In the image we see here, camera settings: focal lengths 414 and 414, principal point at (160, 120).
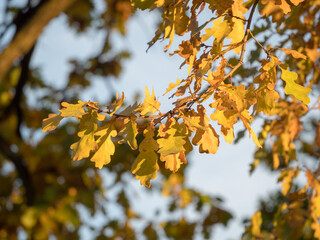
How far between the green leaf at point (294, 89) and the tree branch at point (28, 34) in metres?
2.27

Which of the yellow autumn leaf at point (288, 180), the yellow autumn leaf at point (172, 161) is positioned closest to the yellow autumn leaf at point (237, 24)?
the yellow autumn leaf at point (172, 161)

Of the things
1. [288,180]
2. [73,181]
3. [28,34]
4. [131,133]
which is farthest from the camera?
[73,181]

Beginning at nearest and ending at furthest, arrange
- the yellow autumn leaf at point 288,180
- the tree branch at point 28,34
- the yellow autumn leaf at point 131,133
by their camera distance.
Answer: the yellow autumn leaf at point 131,133 → the yellow autumn leaf at point 288,180 → the tree branch at point 28,34

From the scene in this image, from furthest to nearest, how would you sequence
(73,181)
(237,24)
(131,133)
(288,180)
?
(73,181) < (288,180) < (237,24) < (131,133)

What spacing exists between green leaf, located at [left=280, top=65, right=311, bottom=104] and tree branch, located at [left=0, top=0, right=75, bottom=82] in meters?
2.27

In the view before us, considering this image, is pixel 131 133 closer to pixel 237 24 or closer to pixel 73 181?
pixel 237 24

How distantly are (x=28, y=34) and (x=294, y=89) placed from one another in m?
2.37

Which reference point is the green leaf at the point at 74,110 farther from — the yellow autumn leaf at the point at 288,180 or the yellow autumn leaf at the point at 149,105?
the yellow autumn leaf at the point at 288,180

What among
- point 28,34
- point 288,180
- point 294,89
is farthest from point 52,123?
point 28,34

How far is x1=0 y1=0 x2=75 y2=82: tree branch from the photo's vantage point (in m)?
2.86

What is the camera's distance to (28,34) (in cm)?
296

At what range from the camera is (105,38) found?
17.6ft

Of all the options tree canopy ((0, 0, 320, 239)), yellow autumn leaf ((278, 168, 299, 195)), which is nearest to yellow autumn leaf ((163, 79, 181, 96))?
tree canopy ((0, 0, 320, 239))

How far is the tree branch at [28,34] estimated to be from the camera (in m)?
2.86
